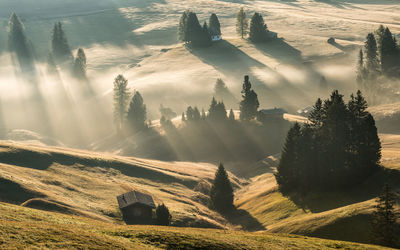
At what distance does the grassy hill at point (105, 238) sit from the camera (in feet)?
128

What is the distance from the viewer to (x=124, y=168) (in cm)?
10225

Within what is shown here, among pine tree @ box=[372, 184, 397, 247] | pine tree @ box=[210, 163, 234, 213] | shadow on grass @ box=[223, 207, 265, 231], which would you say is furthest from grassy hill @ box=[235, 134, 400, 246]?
pine tree @ box=[372, 184, 397, 247]

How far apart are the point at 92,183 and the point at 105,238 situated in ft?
141

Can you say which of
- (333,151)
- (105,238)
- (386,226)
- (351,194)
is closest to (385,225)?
(386,226)

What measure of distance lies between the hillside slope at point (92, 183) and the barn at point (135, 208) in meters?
1.61

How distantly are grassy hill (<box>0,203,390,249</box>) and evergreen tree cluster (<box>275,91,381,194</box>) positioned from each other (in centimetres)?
2819

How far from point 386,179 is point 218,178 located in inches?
1280

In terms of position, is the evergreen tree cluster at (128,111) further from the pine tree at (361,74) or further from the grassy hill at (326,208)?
the pine tree at (361,74)

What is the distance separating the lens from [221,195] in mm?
91000

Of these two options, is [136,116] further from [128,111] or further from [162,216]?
[162,216]

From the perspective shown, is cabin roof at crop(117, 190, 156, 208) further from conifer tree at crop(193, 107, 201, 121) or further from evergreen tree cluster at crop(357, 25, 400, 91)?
evergreen tree cluster at crop(357, 25, 400, 91)

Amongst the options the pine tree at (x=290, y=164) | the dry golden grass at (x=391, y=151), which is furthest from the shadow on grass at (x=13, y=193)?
the dry golden grass at (x=391, y=151)

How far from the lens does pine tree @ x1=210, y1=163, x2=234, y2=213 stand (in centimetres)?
9088

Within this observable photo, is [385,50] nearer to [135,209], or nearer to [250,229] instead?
[250,229]
